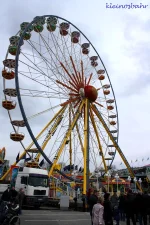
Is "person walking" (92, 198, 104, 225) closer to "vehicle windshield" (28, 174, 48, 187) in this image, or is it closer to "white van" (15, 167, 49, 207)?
"white van" (15, 167, 49, 207)

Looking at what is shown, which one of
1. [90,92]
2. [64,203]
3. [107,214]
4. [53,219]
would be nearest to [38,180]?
[64,203]

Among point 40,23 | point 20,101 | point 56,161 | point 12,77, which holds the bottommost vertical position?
point 56,161

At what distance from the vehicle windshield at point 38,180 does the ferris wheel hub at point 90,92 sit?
8.82 meters

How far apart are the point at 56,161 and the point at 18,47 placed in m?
9.50

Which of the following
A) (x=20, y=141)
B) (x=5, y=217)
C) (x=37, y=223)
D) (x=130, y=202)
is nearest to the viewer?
(x=5, y=217)

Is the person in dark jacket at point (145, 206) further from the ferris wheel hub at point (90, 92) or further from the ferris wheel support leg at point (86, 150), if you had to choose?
the ferris wheel hub at point (90, 92)

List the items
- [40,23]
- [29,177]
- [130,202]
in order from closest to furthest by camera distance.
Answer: [130,202], [29,177], [40,23]

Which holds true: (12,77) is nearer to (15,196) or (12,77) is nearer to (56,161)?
(56,161)

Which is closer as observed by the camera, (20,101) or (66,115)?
(20,101)

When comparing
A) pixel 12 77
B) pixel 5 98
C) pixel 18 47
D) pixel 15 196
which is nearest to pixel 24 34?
pixel 18 47

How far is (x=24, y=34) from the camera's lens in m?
22.8

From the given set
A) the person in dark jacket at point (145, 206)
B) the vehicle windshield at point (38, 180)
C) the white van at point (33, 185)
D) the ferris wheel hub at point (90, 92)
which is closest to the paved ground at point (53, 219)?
the person in dark jacket at point (145, 206)

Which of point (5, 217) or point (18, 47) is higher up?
point (18, 47)

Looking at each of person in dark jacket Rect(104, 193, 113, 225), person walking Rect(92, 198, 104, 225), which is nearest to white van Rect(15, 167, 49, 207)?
person in dark jacket Rect(104, 193, 113, 225)
